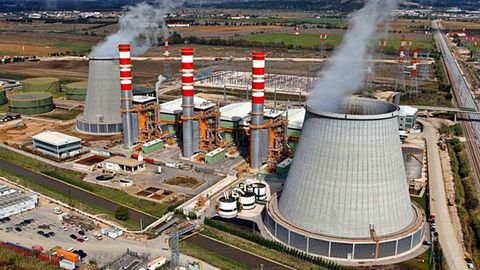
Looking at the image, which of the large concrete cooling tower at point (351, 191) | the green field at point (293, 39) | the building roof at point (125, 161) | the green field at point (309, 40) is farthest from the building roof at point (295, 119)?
the green field at point (293, 39)

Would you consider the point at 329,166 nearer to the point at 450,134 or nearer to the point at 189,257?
the point at 189,257

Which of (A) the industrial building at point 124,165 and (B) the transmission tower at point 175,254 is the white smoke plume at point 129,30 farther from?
(B) the transmission tower at point 175,254

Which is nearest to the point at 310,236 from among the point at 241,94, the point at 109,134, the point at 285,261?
the point at 285,261

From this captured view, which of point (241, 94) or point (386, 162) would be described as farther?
point (241, 94)

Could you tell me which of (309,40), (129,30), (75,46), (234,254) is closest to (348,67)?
(234,254)

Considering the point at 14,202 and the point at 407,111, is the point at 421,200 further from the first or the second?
the point at 14,202

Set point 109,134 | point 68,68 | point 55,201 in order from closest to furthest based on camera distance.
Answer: point 55,201, point 109,134, point 68,68
